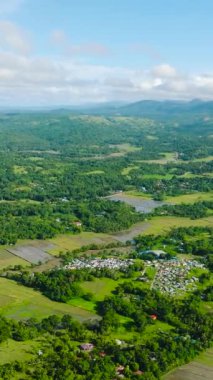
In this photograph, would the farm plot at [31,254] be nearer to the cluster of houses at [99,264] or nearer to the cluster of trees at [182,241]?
the cluster of houses at [99,264]

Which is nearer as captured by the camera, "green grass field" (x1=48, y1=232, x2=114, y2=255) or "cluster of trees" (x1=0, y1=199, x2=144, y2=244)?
"green grass field" (x1=48, y1=232, x2=114, y2=255)

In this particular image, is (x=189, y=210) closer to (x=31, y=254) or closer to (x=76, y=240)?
(x=76, y=240)

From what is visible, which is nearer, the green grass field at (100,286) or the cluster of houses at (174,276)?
the green grass field at (100,286)

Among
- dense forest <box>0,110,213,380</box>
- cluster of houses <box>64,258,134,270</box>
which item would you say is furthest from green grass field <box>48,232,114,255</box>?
cluster of houses <box>64,258,134,270</box>

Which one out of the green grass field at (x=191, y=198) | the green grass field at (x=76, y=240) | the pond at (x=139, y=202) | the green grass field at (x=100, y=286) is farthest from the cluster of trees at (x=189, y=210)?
the green grass field at (x=100, y=286)

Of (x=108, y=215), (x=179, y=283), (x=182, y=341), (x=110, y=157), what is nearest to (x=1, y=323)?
(x=182, y=341)

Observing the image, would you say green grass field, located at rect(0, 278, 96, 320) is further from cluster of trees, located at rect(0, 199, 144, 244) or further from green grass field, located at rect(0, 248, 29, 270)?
cluster of trees, located at rect(0, 199, 144, 244)
